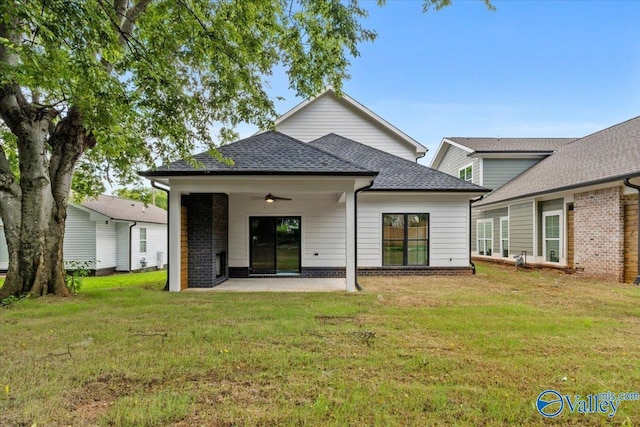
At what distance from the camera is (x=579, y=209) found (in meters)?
10.3

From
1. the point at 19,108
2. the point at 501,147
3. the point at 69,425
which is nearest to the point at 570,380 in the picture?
the point at 69,425

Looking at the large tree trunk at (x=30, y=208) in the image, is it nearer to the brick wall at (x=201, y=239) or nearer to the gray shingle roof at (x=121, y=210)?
the brick wall at (x=201, y=239)

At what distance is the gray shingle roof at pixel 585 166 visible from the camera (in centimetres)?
938

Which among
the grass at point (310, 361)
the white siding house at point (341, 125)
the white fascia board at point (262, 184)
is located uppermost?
the white siding house at point (341, 125)

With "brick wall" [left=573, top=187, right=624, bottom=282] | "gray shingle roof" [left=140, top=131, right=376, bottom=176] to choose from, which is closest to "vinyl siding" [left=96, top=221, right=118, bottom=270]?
"gray shingle roof" [left=140, top=131, right=376, bottom=176]

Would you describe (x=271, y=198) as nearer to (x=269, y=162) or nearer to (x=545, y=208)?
(x=269, y=162)

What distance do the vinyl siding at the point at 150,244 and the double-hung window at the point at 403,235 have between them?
13.2m

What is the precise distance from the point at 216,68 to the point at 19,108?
12.4ft

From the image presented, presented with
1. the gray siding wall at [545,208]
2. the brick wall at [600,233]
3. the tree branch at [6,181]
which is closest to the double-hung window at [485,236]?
the gray siding wall at [545,208]

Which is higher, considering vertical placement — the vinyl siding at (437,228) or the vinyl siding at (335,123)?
the vinyl siding at (335,123)

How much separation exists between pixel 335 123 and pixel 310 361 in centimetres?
1172

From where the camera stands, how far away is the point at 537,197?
11859mm

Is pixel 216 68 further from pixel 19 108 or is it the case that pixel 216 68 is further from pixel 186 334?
pixel 186 334

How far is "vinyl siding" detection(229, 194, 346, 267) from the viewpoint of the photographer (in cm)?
1023
